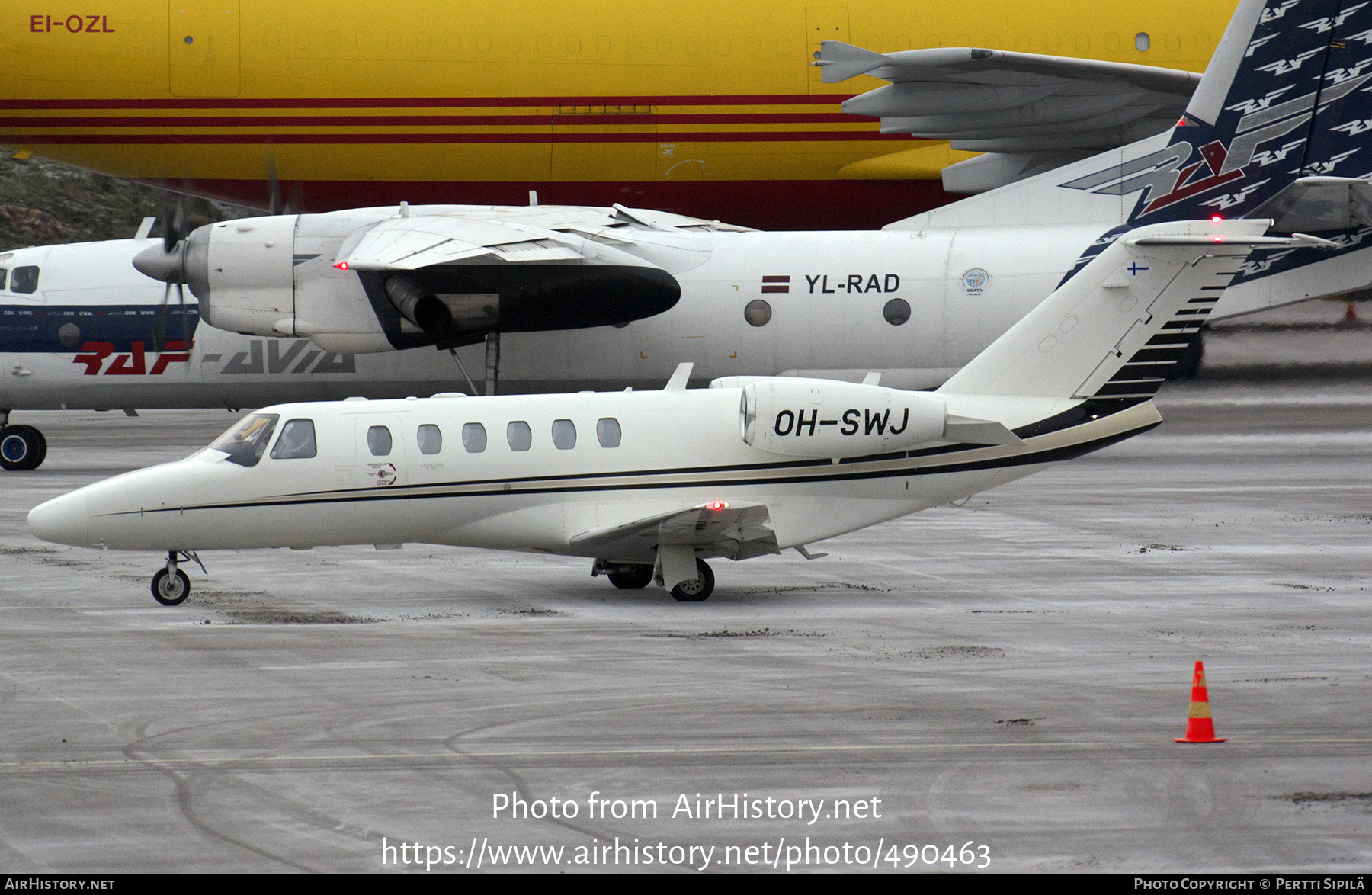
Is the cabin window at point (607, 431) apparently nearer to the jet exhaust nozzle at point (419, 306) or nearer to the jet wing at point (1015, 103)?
the jet exhaust nozzle at point (419, 306)

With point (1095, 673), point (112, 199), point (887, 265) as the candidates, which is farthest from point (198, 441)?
point (112, 199)

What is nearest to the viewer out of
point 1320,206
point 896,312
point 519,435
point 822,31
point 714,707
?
point 714,707

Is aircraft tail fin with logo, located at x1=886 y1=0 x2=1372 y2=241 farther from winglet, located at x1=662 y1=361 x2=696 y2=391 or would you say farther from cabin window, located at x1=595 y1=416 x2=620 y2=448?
cabin window, located at x1=595 y1=416 x2=620 y2=448

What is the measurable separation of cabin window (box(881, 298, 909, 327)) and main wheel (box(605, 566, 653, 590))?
10852mm

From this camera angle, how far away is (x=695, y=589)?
1658 cm

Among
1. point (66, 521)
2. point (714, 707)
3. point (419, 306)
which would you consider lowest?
point (714, 707)

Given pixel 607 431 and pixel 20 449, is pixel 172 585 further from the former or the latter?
pixel 20 449

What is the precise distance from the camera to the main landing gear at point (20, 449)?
1114 inches

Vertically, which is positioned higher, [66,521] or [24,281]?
[24,281]

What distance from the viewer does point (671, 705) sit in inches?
475

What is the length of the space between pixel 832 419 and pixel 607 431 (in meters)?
2.33

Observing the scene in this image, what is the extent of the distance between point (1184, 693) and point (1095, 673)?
907mm

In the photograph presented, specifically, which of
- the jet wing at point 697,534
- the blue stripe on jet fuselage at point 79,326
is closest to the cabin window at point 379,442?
the jet wing at point 697,534

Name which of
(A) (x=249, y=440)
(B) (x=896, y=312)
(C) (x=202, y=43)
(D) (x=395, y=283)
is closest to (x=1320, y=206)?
(B) (x=896, y=312)
